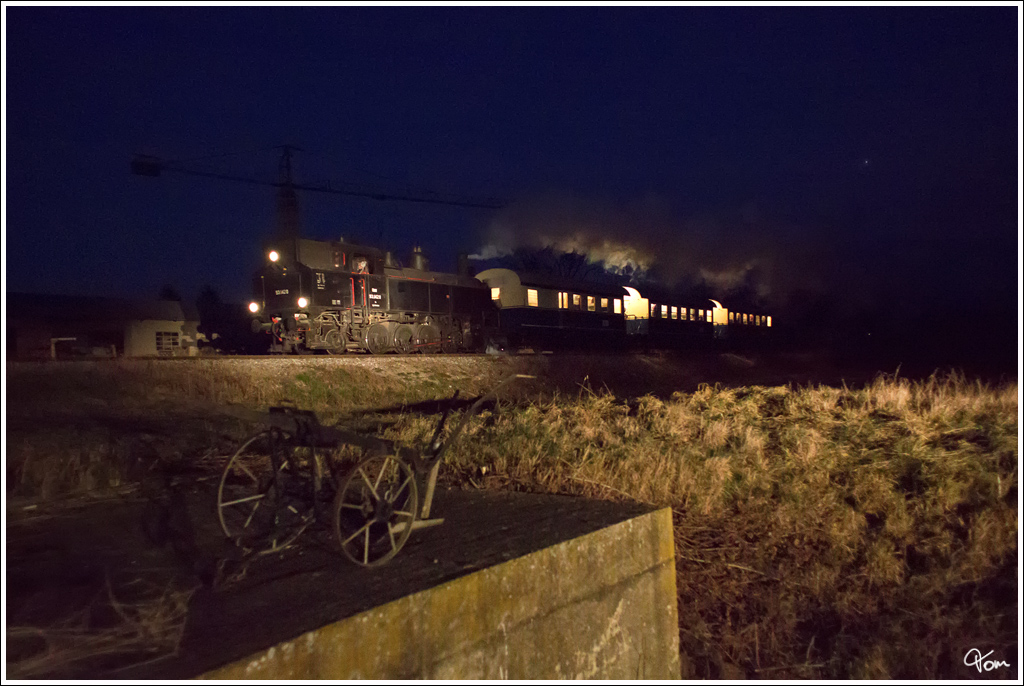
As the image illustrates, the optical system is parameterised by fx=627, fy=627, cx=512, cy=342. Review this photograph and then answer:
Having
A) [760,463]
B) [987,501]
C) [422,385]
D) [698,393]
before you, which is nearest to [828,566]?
[760,463]

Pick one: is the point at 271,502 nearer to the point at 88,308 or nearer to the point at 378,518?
the point at 378,518

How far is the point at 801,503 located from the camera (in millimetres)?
6074

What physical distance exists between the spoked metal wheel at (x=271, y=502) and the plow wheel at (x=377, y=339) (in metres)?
13.7

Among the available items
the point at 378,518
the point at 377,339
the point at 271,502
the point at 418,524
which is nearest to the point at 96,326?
the point at 377,339

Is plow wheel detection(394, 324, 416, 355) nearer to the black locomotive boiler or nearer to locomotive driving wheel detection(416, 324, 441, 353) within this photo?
the black locomotive boiler

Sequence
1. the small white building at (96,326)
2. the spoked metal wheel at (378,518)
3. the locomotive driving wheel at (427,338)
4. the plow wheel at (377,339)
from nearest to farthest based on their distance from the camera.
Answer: the spoked metal wheel at (378,518), the plow wheel at (377,339), the locomotive driving wheel at (427,338), the small white building at (96,326)

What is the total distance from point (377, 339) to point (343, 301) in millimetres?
1528

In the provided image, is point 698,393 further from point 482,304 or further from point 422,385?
point 482,304

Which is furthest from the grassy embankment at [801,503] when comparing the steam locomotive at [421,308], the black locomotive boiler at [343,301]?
the steam locomotive at [421,308]

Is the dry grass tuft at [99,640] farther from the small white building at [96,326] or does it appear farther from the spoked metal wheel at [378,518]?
the small white building at [96,326]

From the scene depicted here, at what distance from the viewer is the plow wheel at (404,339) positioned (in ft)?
64.8

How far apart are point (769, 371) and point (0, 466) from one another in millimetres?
27583

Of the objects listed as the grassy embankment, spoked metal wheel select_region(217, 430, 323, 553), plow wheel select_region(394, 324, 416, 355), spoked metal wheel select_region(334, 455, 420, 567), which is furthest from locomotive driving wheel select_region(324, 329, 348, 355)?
spoked metal wheel select_region(334, 455, 420, 567)

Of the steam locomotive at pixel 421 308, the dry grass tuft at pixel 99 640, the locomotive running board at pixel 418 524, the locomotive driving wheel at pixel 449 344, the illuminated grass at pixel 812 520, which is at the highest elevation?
the steam locomotive at pixel 421 308
